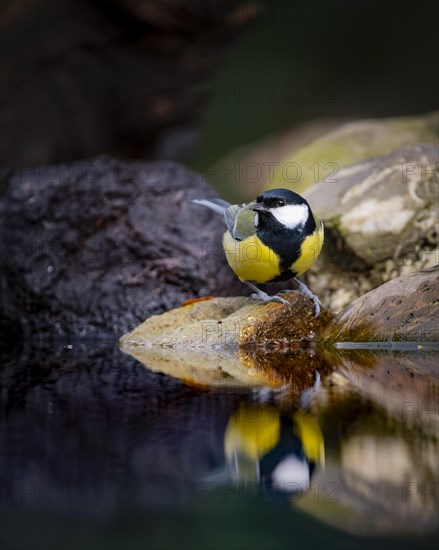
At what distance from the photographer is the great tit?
3533 millimetres

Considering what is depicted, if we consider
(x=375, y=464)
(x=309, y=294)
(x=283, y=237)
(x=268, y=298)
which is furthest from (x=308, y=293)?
(x=375, y=464)

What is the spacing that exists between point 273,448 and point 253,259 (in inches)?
73.4

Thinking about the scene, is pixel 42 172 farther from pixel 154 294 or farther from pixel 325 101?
pixel 325 101

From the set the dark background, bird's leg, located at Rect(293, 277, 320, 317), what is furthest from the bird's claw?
the dark background

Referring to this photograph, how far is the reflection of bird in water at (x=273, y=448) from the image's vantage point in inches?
65.0

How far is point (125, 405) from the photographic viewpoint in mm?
2428

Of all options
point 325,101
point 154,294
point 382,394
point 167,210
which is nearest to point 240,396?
point 382,394

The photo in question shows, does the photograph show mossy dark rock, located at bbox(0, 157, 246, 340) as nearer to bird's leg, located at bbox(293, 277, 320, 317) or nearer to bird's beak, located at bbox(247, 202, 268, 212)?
bird's leg, located at bbox(293, 277, 320, 317)

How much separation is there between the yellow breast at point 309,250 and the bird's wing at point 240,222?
280 millimetres

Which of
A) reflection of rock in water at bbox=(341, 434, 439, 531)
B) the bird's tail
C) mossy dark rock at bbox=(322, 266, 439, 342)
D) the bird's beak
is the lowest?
reflection of rock in water at bbox=(341, 434, 439, 531)

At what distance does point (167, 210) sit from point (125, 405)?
2.51m

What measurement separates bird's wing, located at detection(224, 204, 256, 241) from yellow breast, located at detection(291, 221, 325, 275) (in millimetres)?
280

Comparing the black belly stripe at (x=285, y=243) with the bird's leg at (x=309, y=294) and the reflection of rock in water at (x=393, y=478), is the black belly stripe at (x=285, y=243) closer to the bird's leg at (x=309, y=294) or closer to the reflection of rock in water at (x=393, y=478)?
the bird's leg at (x=309, y=294)

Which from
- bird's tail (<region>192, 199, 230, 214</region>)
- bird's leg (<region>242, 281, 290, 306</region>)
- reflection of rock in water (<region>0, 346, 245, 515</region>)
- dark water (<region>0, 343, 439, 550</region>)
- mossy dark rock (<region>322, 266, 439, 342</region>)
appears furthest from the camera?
bird's tail (<region>192, 199, 230, 214</region>)
